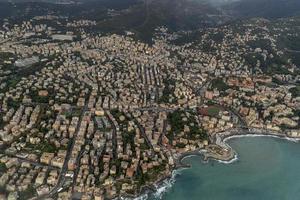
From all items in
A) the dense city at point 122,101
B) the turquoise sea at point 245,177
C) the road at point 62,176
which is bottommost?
the turquoise sea at point 245,177

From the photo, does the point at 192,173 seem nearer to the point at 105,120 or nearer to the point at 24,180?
the point at 105,120

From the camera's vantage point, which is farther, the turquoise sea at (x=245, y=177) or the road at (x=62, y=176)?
the turquoise sea at (x=245, y=177)

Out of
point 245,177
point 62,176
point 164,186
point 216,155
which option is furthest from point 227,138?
point 62,176

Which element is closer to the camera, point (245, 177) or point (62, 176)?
point (62, 176)

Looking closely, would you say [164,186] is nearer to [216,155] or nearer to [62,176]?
[216,155]

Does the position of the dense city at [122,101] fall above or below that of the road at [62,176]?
above

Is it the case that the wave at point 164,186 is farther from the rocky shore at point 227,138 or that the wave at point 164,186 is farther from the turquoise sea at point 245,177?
the rocky shore at point 227,138

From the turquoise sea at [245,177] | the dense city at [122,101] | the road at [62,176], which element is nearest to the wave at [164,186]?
the turquoise sea at [245,177]
